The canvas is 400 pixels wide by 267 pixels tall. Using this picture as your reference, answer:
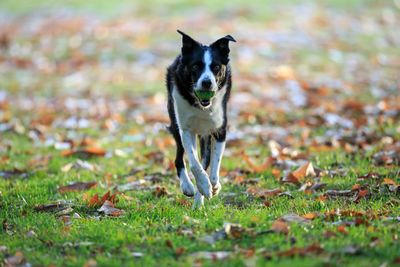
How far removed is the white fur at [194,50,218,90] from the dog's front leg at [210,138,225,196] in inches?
32.3

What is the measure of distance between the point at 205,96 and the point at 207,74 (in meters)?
0.22

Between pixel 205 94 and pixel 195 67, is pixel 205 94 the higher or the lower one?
the lower one

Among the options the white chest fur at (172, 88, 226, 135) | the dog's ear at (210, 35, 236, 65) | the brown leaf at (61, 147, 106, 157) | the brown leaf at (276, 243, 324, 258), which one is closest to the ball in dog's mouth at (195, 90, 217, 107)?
the white chest fur at (172, 88, 226, 135)

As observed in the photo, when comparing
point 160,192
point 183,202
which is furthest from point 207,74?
point 160,192

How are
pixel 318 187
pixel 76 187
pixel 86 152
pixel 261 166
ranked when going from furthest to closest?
1. pixel 86 152
2. pixel 261 166
3. pixel 76 187
4. pixel 318 187

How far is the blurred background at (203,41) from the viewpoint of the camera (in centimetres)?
1057

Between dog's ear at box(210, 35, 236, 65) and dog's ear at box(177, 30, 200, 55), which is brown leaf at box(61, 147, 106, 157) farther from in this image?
dog's ear at box(210, 35, 236, 65)

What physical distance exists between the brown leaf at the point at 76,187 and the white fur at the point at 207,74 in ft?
6.42

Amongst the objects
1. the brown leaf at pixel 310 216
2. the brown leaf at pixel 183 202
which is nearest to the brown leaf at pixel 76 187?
the brown leaf at pixel 183 202

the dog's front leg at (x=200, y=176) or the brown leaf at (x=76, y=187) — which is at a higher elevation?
the dog's front leg at (x=200, y=176)

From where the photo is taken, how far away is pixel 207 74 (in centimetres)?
536

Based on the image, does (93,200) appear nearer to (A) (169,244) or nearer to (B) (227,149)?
(A) (169,244)

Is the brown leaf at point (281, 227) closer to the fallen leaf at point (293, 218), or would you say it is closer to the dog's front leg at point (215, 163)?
the fallen leaf at point (293, 218)

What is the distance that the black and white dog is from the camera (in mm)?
5449
